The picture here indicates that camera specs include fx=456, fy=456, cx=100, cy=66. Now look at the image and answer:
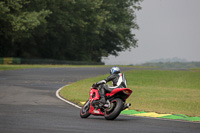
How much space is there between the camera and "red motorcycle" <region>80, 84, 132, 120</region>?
42.6ft

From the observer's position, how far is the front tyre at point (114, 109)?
42.3 ft

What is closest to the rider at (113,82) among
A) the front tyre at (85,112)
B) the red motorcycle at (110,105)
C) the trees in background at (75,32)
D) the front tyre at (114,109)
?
the red motorcycle at (110,105)

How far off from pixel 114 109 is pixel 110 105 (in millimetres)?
217

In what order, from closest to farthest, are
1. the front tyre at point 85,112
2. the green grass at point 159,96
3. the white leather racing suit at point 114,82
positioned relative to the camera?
the white leather racing suit at point 114,82
the front tyre at point 85,112
the green grass at point 159,96

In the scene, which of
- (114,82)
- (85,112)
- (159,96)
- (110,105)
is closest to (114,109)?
(110,105)

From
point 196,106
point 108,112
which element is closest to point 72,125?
point 108,112

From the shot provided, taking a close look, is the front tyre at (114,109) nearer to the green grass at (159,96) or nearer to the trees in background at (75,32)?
the green grass at (159,96)

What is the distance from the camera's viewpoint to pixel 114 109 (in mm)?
13031

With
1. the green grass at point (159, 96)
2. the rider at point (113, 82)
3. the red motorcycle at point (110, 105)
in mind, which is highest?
the rider at point (113, 82)

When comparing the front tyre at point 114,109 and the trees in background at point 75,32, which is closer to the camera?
the front tyre at point 114,109

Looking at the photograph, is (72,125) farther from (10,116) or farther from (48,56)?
(48,56)

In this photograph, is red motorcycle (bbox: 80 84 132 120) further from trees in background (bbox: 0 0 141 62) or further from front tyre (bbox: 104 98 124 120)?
trees in background (bbox: 0 0 141 62)

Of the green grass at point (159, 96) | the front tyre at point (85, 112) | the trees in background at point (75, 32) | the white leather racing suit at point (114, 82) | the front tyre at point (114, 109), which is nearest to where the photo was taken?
the front tyre at point (114, 109)

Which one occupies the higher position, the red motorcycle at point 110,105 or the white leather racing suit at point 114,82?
the white leather racing suit at point 114,82
